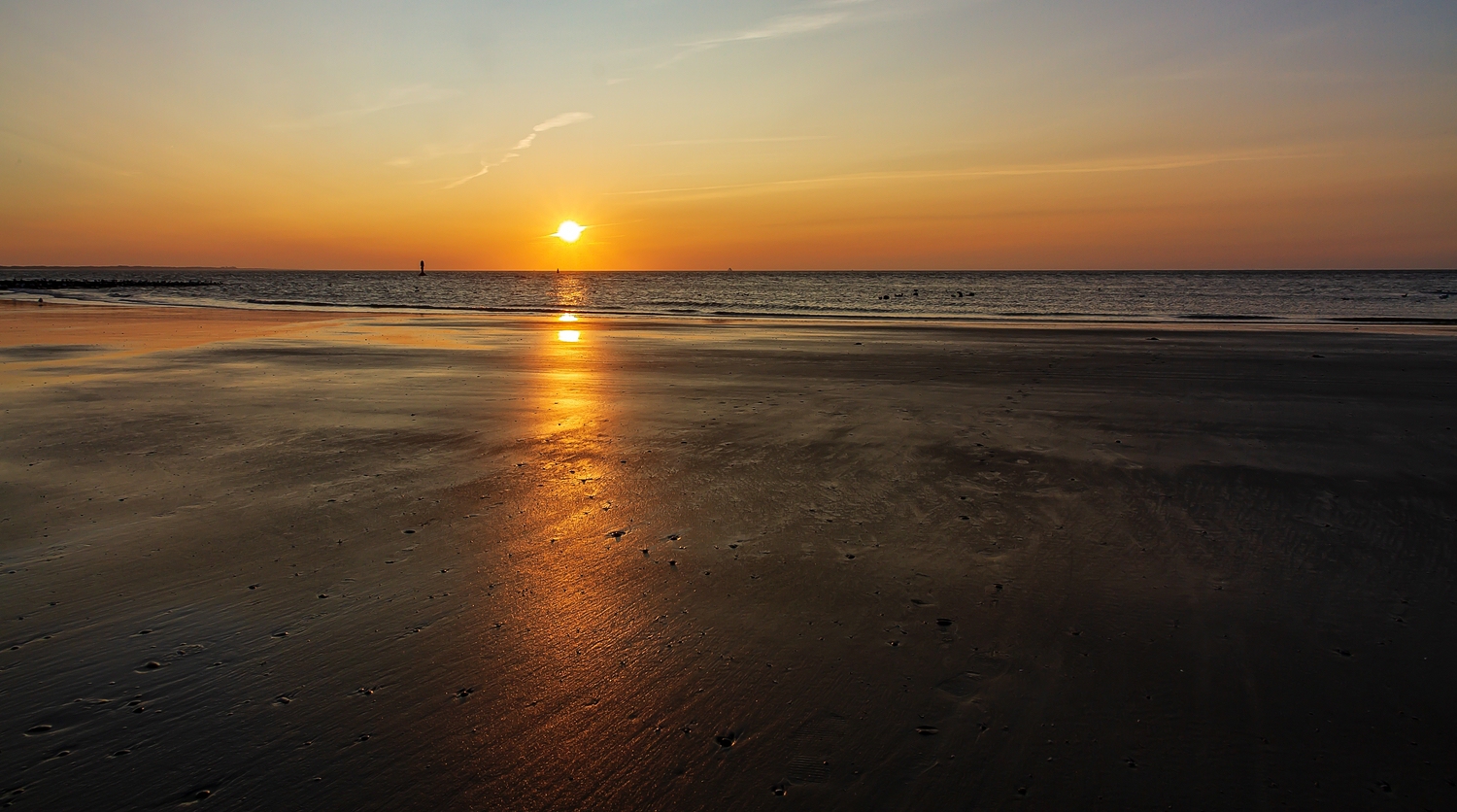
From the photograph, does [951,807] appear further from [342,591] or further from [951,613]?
[342,591]

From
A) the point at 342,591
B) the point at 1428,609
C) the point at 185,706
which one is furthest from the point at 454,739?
the point at 1428,609

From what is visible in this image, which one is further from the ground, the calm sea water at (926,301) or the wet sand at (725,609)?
the calm sea water at (926,301)

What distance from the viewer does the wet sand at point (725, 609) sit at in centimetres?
316

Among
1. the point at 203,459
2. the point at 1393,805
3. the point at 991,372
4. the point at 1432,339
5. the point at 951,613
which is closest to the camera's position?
the point at 1393,805

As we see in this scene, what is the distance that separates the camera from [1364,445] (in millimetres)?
8828

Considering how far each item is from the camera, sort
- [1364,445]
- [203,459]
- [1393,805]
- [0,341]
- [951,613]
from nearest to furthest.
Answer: [1393,805] < [951,613] < [203,459] < [1364,445] < [0,341]

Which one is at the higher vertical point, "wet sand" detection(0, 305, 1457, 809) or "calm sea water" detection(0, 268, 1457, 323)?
"calm sea water" detection(0, 268, 1457, 323)

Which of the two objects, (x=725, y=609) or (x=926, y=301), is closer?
(x=725, y=609)

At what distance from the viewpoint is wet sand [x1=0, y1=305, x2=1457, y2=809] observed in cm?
316

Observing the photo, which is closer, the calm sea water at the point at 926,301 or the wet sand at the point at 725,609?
the wet sand at the point at 725,609

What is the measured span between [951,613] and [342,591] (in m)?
3.85

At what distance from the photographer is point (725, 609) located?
464cm

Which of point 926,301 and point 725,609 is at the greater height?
point 926,301

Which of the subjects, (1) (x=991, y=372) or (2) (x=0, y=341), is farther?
(2) (x=0, y=341)
